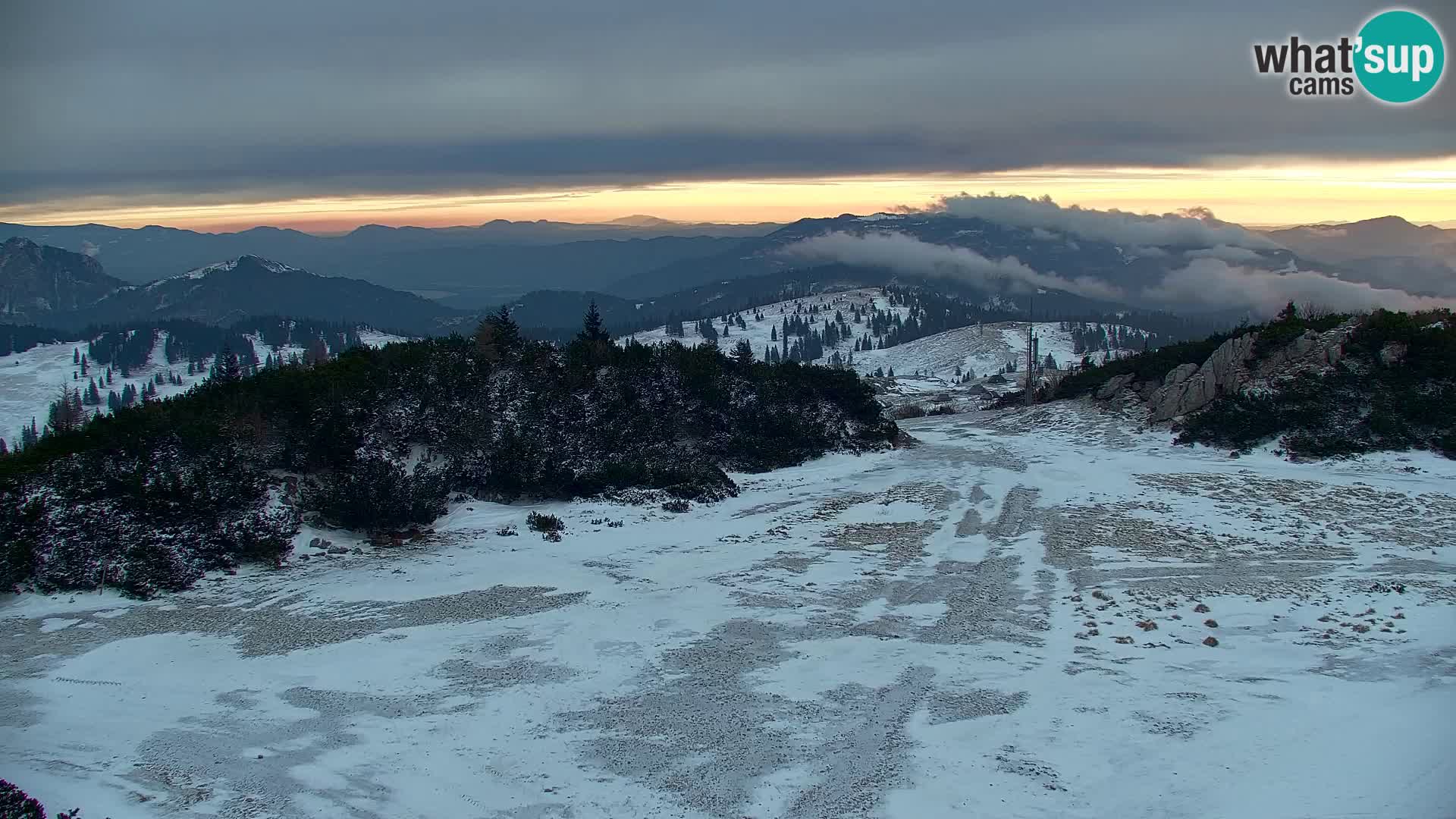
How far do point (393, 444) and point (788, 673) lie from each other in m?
16.6

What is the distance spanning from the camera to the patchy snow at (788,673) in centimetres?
1039

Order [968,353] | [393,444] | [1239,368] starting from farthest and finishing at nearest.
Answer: [968,353] → [1239,368] → [393,444]

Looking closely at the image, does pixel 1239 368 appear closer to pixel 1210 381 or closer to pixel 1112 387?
pixel 1210 381

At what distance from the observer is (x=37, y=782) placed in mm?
10406

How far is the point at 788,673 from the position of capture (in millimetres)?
13891

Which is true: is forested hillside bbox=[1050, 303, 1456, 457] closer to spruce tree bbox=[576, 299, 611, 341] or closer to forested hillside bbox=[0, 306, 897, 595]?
forested hillside bbox=[0, 306, 897, 595]

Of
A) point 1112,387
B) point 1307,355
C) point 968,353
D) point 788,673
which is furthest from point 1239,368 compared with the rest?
point 968,353

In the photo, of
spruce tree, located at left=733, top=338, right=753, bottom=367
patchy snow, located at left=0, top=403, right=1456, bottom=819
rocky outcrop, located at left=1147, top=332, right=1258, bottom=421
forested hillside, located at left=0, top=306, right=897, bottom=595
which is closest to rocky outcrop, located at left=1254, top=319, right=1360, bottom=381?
rocky outcrop, located at left=1147, top=332, right=1258, bottom=421

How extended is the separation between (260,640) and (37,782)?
5308 millimetres

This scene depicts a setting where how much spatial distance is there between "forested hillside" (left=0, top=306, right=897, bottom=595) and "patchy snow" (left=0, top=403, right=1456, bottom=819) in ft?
4.18

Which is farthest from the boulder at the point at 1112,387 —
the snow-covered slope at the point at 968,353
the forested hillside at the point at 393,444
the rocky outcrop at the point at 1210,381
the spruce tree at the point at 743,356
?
the snow-covered slope at the point at 968,353

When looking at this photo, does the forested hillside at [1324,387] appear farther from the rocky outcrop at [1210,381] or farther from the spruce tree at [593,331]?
the spruce tree at [593,331]

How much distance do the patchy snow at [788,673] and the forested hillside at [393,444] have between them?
1.27 metres

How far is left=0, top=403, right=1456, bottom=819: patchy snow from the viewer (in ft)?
34.1
